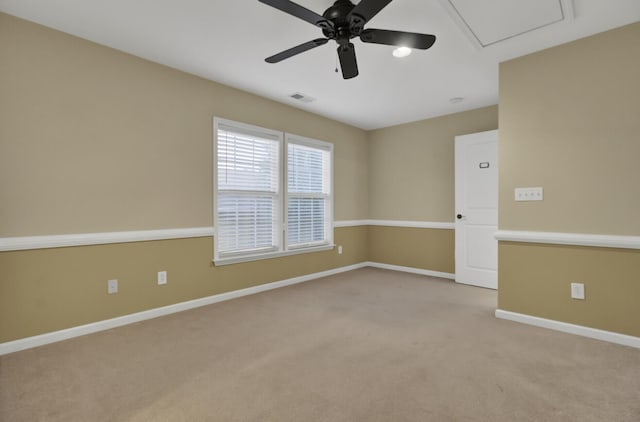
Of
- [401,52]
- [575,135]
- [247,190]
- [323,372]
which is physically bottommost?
[323,372]

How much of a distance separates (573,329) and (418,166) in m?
3.05

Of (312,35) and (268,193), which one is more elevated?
(312,35)

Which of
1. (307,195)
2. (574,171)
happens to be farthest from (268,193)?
(574,171)

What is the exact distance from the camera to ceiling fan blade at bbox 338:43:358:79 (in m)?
2.15

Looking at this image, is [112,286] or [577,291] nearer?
[577,291]

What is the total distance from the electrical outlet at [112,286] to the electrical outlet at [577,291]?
159 inches

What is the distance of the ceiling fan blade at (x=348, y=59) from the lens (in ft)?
7.06

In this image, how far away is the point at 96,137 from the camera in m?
2.73

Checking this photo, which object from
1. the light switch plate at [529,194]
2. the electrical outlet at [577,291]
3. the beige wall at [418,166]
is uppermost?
the beige wall at [418,166]

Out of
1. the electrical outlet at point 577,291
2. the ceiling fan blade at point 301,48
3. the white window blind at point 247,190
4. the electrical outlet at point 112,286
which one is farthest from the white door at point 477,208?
the electrical outlet at point 112,286

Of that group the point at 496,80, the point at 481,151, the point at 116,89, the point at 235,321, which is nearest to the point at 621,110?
the point at 496,80

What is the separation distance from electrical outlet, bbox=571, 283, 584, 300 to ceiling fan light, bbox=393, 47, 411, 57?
Answer: 2.50 m

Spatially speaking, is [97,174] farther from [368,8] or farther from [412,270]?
[412,270]

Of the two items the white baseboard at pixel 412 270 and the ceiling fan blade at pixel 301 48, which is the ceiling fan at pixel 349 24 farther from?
the white baseboard at pixel 412 270
